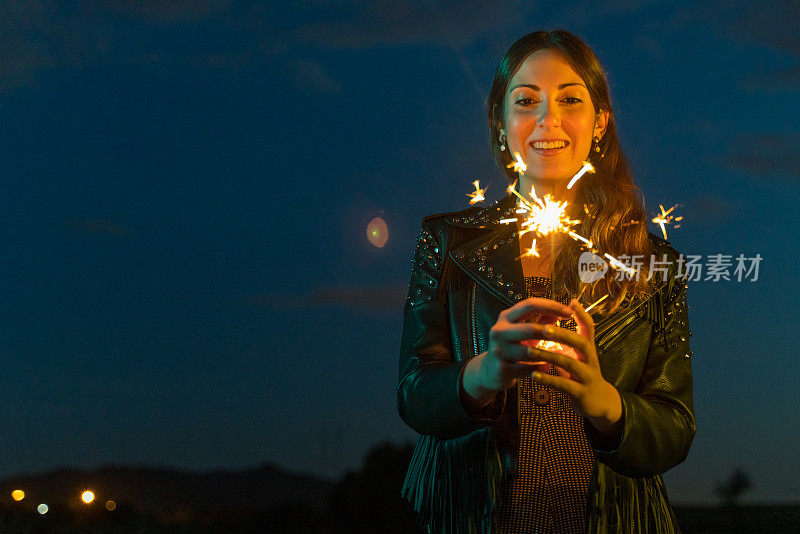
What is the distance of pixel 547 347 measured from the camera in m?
2.05

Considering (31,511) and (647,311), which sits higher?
(647,311)

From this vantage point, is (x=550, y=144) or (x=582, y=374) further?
(x=550, y=144)

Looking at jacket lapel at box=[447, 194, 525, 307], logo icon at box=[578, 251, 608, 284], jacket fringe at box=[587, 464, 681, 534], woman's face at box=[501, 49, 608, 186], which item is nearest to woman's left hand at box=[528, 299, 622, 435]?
jacket fringe at box=[587, 464, 681, 534]

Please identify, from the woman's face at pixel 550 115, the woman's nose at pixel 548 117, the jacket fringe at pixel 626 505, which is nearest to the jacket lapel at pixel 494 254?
the woman's face at pixel 550 115

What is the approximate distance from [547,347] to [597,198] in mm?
907

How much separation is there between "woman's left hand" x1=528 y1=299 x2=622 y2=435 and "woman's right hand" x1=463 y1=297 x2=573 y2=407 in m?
0.04

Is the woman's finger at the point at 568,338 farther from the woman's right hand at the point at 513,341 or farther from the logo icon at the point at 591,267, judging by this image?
the logo icon at the point at 591,267

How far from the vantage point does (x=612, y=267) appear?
2.63 meters

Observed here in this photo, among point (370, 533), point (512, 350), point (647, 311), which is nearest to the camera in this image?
point (512, 350)

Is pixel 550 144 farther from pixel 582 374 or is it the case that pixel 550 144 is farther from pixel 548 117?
pixel 582 374

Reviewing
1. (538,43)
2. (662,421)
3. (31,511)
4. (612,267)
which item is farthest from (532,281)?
(31,511)

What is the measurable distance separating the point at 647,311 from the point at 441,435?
2.72ft

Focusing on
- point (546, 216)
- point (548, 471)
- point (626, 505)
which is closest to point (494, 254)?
point (546, 216)

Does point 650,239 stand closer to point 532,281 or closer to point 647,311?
point 647,311
